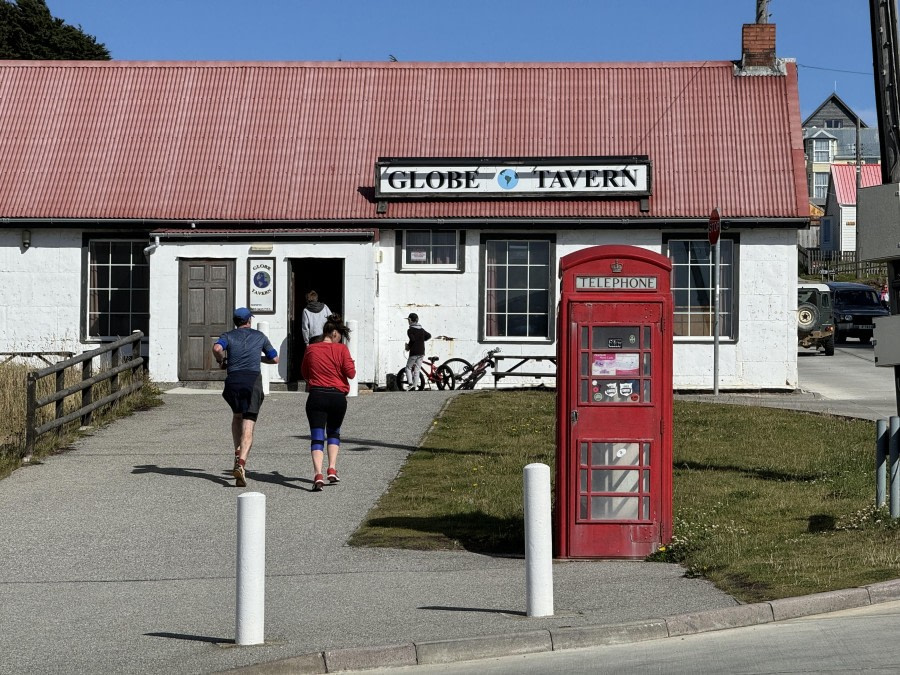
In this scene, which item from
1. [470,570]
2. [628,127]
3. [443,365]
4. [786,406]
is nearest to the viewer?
[470,570]

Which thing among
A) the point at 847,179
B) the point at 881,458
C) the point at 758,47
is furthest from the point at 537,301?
the point at 847,179

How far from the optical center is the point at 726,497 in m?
12.7

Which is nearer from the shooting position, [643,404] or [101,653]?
[101,653]

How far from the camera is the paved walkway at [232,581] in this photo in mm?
7820

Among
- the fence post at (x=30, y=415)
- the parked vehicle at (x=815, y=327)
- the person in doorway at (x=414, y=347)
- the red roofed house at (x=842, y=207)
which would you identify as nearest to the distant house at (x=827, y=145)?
the red roofed house at (x=842, y=207)

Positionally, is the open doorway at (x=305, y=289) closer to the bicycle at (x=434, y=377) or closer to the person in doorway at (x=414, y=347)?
the person in doorway at (x=414, y=347)

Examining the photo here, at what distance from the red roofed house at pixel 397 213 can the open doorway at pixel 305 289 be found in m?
0.07

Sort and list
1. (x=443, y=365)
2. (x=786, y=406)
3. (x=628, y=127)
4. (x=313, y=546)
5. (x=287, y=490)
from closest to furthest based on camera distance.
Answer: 1. (x=313, y=546)
2. (x=287, y=490)
3. (x=786, y=406)
4. (x=443, y=365)
5. (x=628, y=127)

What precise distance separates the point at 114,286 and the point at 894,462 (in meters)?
18.2

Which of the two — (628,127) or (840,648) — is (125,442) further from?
(628,127)

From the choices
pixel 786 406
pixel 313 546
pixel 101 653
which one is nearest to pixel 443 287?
pixel 786 406

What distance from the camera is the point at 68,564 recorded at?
1095 centimetres

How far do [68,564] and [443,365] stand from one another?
47.2 feet

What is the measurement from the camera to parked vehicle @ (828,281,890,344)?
4478 cm
